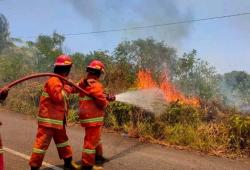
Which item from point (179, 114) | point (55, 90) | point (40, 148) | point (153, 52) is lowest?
point (40, 148)

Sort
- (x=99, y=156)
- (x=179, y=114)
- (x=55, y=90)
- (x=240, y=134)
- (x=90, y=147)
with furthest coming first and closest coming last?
1. (x=179, y=114)
2. (x=240, y=134)
3. (x=99, y=156)
4. (x=90, y=147)
5. (x=55, y=90)

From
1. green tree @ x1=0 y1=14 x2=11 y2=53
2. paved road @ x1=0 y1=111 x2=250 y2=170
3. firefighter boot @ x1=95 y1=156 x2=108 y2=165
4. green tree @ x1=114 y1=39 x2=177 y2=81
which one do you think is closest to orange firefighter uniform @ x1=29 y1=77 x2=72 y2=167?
paved road @ x1=0 y1=111 x2=250 y2=170

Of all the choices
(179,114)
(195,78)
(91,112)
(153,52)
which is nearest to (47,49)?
(153,52)

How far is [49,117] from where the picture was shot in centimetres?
620

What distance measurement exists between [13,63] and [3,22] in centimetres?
3667

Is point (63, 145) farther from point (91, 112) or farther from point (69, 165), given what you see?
point (91, 112)

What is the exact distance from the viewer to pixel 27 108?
13695 mm

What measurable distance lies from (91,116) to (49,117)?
669 millimetres

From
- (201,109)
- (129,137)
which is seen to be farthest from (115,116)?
(201,109)

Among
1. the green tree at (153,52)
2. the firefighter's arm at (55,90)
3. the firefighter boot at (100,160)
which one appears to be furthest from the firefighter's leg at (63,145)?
the green tree at (153,52)

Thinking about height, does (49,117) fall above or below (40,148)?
above

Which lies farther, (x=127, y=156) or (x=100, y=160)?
(x=127, y=156)

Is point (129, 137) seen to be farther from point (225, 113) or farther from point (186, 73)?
point (186, 73)

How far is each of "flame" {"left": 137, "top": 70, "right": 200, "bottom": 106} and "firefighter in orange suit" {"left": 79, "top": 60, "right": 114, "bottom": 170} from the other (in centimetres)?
372
